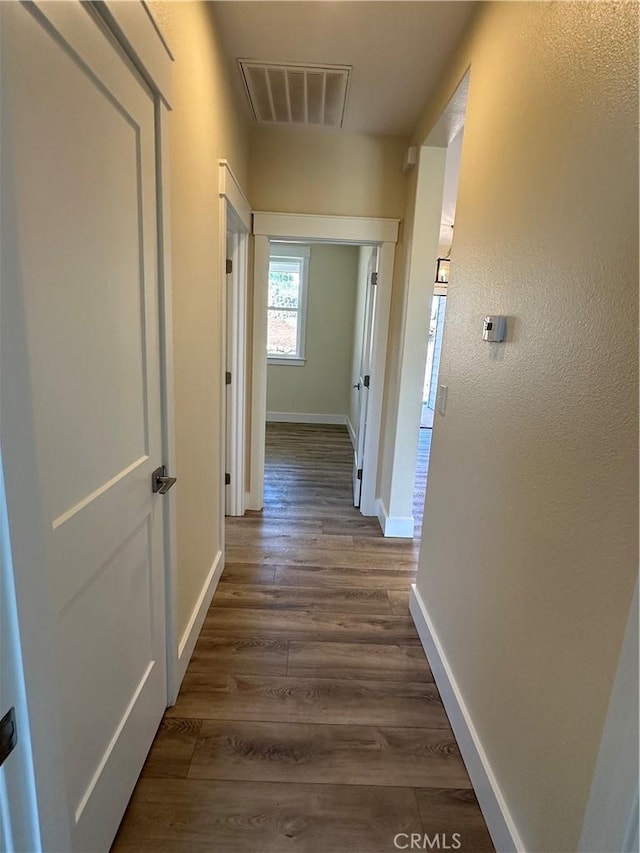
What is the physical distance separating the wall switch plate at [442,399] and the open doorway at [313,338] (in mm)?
3608

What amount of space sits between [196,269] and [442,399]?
1160 millimetres

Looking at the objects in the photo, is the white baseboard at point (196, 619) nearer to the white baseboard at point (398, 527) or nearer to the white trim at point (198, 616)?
the white trim at point (198, 616)

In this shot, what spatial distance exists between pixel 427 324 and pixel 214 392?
145 centimetres

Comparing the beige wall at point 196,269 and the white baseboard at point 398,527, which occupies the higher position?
the beige wall at point 196,269

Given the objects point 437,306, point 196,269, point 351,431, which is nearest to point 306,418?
point 351,431

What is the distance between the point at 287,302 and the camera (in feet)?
20.2

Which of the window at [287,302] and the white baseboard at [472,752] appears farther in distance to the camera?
the window at [287,302]

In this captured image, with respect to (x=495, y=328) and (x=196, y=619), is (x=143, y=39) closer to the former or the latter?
(x=495, y=328)

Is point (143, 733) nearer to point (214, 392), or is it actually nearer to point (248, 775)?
point (248, 775)

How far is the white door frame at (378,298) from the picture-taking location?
2898 mm

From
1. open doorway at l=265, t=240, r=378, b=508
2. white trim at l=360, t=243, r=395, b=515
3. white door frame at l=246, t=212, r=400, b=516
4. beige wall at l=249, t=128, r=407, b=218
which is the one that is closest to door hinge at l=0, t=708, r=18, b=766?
white door frame at l=246, t=212, r=400, b=516

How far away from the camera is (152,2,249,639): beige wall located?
143 cm

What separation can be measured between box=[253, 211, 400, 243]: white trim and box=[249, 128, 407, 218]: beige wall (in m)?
0.06

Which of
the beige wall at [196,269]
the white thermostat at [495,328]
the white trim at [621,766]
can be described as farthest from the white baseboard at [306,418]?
the white trim at [621,766]
